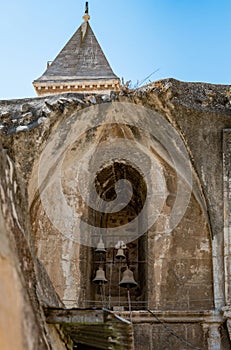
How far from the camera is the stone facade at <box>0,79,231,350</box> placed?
957 centimetres

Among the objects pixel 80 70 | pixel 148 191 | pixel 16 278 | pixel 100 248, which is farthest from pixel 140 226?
pixel 80 70

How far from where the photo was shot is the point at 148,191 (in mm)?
10570

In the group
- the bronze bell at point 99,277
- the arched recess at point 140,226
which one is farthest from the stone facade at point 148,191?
the bronze bell at point 99,277

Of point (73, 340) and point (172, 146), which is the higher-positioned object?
point (172, 146)

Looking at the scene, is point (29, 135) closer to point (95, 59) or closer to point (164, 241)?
point (164, 241)

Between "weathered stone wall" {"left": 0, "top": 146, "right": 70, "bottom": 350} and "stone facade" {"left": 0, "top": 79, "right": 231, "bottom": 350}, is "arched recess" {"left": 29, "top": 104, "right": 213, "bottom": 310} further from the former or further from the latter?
"weathered stone wall" {"left": 0, "top": 146, "right": 70, "bottom": 350}

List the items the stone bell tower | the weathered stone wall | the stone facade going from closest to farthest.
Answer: the weathered stone wall
the stone facade
the stone bell tower

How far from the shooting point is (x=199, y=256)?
32.8ft

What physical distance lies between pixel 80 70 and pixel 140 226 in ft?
39.5

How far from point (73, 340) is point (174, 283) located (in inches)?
206

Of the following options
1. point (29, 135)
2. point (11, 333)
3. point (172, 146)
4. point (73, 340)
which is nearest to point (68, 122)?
point (29, 135)

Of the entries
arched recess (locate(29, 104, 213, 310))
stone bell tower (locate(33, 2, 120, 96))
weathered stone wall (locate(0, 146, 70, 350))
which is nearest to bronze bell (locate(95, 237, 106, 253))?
arched recess (locate(29, 104, 213, 310))

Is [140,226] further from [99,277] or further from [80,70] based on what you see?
[80,70]

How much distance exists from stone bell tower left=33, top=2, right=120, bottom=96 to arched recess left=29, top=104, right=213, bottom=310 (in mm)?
9418
